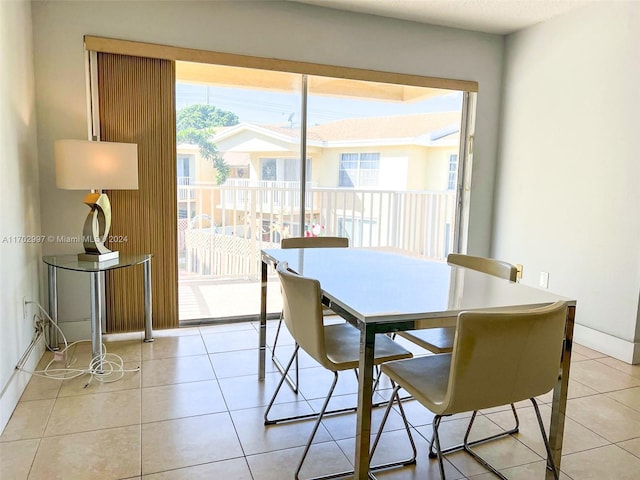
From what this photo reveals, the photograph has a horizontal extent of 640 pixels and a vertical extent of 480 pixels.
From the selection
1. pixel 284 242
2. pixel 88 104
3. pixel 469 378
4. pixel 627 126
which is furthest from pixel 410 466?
pixel 88 104

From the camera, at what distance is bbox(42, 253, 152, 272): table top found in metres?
2.66

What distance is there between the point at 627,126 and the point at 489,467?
2521 mm

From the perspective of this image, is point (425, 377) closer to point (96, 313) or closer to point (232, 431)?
point (232, 431)

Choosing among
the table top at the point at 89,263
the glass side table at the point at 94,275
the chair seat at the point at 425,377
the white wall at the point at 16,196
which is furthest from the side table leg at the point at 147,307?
the chair seat at the point at 425,377

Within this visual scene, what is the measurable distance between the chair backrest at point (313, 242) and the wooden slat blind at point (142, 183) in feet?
3.43

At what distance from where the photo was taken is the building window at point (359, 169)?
15.7 feet

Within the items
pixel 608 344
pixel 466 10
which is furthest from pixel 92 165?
pixel 608 344

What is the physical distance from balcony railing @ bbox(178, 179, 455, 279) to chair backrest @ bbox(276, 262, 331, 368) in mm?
2560

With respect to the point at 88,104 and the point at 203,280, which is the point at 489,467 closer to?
the point at 88,104

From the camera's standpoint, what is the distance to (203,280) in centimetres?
490

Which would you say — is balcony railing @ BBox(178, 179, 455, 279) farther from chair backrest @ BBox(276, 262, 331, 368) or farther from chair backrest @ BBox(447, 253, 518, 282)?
chair backrest @ BBox(276, 262, 331, 368)

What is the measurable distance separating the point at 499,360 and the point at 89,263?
236cm

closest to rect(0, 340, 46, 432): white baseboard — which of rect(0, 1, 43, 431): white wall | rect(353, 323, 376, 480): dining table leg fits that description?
rect(0, 1, 43, 431): white wall

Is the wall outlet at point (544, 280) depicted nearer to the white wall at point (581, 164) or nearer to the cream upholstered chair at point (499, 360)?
the white wall at point (581, 164)
